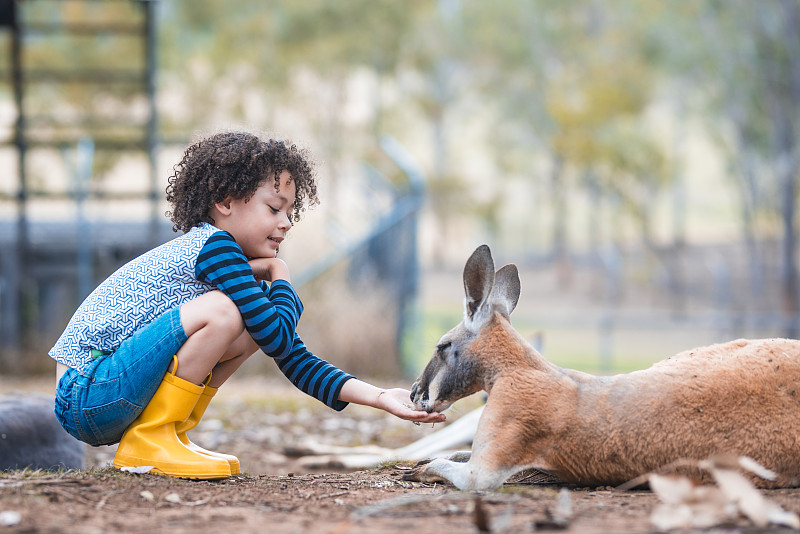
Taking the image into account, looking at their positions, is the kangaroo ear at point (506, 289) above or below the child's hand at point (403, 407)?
above

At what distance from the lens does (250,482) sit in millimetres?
3201

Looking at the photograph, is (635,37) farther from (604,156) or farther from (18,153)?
(18,153)

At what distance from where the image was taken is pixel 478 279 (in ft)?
9.75

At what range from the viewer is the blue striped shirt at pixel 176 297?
3.09 m

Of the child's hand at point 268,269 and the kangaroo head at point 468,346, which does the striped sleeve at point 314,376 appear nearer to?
the child's hand at point 268,269

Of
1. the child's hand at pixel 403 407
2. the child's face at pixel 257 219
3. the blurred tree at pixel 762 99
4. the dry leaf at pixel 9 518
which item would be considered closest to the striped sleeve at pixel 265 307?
the child's face at pixel 257 219

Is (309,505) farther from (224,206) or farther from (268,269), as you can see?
(224,206)

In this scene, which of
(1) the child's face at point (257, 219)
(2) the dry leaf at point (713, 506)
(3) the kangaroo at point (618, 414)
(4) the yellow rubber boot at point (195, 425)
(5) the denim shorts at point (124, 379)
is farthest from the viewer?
(1) the child's face at point (257, 219)

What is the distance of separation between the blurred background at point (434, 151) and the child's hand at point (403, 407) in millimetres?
420

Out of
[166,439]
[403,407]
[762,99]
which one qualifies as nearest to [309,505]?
[403,407]

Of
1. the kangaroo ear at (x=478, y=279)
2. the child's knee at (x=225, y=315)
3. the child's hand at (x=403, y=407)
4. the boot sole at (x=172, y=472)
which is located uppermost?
the kangaroo ear at (x=478, y=279)

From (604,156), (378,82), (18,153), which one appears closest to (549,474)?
(18,153)

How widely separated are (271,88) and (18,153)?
17517 millimetres

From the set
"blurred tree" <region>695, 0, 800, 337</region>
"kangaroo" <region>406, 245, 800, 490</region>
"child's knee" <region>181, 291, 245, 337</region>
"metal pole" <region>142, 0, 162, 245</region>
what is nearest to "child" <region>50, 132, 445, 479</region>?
"child's knee" <region>181, 291, 245, 337</region>
